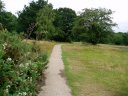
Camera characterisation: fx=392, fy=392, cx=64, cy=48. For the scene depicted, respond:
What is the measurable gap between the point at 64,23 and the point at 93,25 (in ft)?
65.1

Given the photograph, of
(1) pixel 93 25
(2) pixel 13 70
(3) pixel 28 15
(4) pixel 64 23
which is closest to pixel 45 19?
(1) pixel 93 25

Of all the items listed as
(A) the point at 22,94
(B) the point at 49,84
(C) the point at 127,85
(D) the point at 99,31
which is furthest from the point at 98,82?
(D) the point at 99,31

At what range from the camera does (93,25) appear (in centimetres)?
7144

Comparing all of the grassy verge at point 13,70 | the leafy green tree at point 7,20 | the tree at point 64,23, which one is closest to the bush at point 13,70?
the grassy verge at point 13,70

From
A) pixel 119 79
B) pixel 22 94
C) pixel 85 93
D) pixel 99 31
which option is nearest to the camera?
pixel 22 94

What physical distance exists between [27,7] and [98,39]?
2259 centimetres

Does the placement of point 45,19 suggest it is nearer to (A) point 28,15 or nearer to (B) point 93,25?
(B) point 93,25

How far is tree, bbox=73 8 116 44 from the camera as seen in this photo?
71.4 metres

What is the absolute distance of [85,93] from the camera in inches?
544

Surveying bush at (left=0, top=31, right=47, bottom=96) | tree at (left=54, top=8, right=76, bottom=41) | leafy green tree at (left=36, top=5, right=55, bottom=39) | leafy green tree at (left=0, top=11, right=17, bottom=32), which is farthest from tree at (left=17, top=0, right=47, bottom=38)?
bush at (left=0, top=31, right=47, bottom=96)

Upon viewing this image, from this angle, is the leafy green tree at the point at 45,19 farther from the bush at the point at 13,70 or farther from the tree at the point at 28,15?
the bush at the point at 13,70

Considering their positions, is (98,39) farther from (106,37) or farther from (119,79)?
(119,79)

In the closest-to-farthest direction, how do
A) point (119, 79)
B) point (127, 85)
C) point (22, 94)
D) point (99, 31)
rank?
point (22, 94), point (127, 85), point (119, 79), point (99, 31)

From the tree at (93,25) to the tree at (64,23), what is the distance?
868 centimetres
